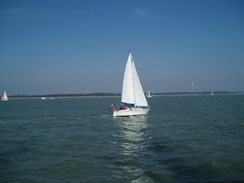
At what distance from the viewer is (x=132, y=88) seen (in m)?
38.0

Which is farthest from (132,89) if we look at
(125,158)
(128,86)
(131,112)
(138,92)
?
(125,158)

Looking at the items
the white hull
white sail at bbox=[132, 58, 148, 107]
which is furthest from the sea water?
white sail at bbox=[132, 58, 148, 107]

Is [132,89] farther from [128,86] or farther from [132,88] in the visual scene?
[128,86]

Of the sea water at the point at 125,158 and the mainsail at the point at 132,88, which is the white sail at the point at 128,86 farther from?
the sea water at the point at 125,158

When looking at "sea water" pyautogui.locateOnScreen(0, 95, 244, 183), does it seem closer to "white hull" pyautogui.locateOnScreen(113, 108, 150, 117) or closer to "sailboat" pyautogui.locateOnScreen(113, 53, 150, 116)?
"white hull" pyautogui.locateOnScreen(113, 108, 150, 117)

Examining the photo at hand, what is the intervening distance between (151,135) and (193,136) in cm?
390

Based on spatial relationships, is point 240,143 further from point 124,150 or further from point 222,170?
point 124,150

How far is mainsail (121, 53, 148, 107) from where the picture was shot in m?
37.8

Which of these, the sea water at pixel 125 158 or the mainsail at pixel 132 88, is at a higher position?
the mainsail at pixel 132 88

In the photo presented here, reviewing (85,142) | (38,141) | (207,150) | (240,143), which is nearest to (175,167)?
(207,150)

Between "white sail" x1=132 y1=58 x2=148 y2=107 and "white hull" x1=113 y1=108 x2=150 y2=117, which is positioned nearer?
"white hull" x1=113 y1=108 x2=150 y2=117

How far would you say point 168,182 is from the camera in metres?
10.5

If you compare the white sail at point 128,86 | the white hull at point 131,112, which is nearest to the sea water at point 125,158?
the white hull at point 131,112

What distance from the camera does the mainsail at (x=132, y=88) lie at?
3780 centimetres
